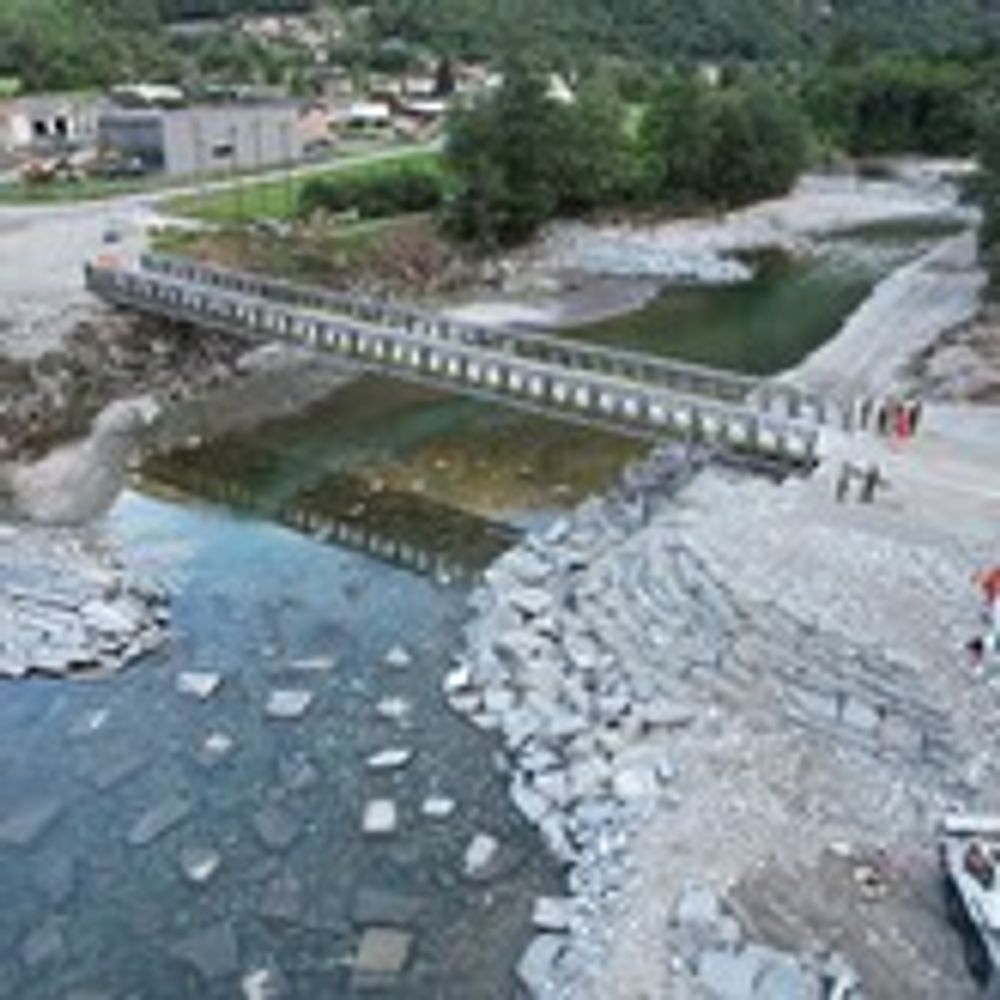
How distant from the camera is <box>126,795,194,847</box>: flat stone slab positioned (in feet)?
63.4

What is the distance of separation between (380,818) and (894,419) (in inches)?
599

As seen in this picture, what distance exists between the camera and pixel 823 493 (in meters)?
25.5

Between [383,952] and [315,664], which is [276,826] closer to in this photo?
[383,952]

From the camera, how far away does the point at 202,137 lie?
64.5 metres

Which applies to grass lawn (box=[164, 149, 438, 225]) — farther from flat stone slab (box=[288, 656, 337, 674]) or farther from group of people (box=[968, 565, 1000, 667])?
group of people (box=[968, 565, 1000, 667])

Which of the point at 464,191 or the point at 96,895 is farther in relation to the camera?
the point at 464,191

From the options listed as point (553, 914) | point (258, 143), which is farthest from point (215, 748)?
point (258, 143)

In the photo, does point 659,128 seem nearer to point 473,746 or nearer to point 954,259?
point 954,259

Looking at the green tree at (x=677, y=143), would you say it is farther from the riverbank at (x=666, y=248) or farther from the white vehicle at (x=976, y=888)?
the white vehicle at (x=976, y=888)

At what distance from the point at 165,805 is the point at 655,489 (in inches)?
528

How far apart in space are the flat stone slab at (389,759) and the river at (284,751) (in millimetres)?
185

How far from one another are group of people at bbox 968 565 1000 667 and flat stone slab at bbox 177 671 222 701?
13174mm

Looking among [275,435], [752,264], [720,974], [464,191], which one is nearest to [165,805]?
[720,974]

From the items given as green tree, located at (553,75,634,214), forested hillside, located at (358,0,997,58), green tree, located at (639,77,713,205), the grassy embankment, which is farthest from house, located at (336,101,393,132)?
forested hillside, located at (358,0,997,58)
